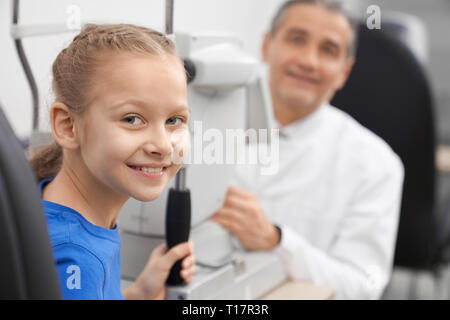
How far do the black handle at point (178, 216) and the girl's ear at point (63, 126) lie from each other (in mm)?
173

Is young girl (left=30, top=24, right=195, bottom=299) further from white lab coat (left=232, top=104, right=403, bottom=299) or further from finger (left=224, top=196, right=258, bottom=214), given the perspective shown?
white lab coat (left=232, top=104, right=403, bottom=299)

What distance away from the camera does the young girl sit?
15.8 inches

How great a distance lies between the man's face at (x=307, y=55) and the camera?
833mm

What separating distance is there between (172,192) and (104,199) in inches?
5.4

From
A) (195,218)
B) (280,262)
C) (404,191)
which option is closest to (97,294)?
(195,218)

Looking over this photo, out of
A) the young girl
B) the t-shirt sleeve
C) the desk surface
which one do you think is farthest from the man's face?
the t-shirt sleeve

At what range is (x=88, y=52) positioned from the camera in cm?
41

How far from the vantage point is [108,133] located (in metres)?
0.40

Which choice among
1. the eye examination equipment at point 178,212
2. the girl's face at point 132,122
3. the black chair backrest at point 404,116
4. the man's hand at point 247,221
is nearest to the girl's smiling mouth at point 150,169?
the girl's face at point 132,122

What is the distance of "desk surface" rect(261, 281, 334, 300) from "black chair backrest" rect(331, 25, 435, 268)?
21.9 inches
